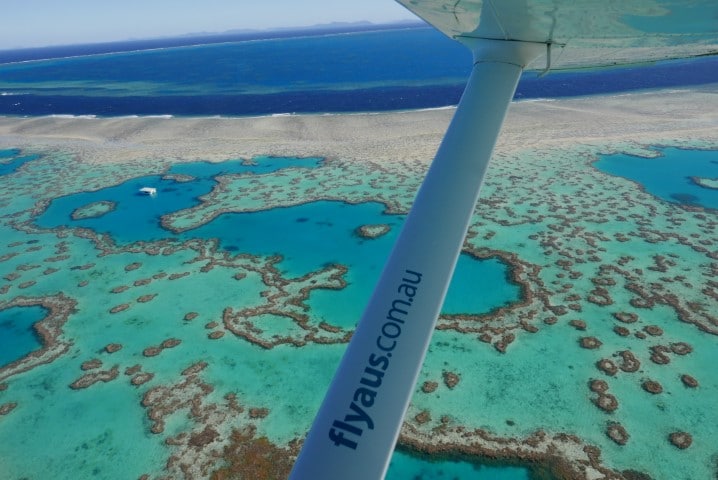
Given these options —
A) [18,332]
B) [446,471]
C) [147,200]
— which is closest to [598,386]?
[446,471]

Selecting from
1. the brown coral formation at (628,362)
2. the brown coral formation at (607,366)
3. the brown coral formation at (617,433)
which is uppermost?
the brown coral formation at (617,433)

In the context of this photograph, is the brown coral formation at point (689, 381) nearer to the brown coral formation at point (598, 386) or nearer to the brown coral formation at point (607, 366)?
the brown coral formation at point (607, 366)

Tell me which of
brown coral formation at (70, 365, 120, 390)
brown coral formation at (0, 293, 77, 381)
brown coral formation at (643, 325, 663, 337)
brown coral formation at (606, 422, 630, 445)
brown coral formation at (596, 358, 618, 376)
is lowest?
brown coral formation at (643, 325, 663, 337)

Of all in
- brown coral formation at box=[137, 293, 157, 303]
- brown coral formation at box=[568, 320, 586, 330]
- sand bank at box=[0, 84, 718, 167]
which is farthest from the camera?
sand bank at box=[0, 84, 718, 167]

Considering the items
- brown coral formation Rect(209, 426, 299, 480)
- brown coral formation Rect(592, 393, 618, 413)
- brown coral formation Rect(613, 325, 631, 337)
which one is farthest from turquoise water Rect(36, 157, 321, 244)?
brown coral formation Rect(613, 325, 631, 337)

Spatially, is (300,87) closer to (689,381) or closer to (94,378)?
(94,378)

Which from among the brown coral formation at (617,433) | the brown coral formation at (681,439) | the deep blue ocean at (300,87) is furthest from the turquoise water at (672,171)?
the deep blue ocean at (300,87)

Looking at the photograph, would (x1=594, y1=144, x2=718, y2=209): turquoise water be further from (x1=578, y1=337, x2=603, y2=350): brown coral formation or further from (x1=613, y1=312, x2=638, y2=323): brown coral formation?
(x1=578, y1=337, x2=603, y2=350): brown coral formation

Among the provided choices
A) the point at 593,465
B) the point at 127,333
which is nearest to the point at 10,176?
the point at 127,333
